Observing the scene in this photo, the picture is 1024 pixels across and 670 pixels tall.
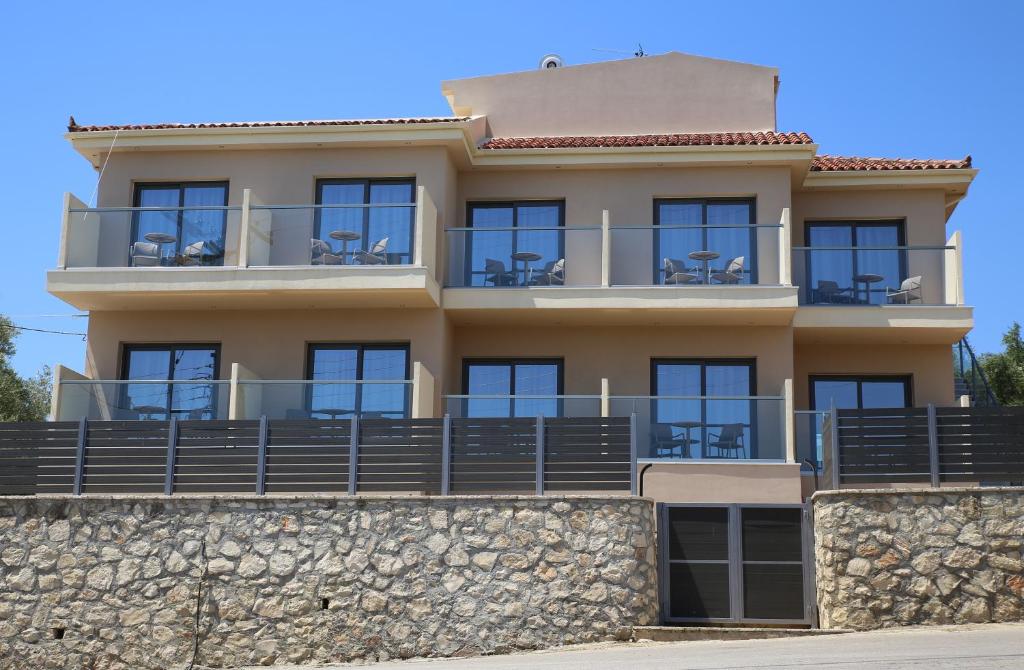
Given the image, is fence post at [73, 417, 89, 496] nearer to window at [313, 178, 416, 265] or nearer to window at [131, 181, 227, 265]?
window at [131, 181, 227, 265]

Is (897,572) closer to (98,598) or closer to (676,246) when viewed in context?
(676,246)

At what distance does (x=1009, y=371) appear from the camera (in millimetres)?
33562

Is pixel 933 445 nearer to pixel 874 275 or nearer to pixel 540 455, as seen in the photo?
pixel 540 455

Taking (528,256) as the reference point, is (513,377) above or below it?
below

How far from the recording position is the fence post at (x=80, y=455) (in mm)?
18047

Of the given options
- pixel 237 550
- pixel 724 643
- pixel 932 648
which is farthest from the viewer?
pixel 237 550

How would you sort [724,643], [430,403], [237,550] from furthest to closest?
[430,403] → [237,550] → [724,643]

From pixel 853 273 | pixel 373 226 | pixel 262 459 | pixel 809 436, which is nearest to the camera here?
pixel 262 459

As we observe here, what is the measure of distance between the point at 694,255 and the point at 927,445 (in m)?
6.71

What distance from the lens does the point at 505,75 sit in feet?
84.4

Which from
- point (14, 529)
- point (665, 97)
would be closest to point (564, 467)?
point (14, 529)

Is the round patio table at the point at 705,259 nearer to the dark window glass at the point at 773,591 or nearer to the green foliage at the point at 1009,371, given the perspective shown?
the dark window glass at the point at 773,591

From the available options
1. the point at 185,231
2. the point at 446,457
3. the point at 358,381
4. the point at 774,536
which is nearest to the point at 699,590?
the point at 774,536

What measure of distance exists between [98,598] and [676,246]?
1118 cm
